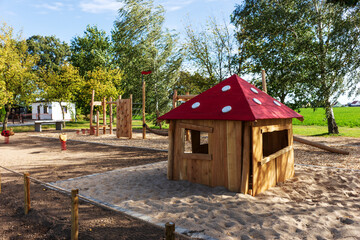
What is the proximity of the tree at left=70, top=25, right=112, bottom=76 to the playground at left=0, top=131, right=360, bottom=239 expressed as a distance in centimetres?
3098

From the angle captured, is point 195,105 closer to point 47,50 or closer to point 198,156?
point 198,156

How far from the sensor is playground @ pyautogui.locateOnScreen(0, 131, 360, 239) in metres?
4.09

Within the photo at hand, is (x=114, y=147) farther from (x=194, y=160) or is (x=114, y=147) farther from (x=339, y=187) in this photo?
(x=339, y=187)

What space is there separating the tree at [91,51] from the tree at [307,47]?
907 inches

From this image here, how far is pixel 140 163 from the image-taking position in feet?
32.4

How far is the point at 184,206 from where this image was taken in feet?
16.4

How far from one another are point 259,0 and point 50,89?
2230 cm

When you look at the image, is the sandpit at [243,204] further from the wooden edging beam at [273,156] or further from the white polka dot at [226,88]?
the white polka dot at [226,88]

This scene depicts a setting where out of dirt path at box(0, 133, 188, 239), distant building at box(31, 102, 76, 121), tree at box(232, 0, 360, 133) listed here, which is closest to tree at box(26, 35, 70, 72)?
distant building at box(31, 102, 76, 121)

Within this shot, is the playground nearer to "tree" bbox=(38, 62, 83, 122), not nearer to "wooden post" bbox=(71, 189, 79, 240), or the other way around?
"wooden post" bbox=(71, 189, 79, 240)

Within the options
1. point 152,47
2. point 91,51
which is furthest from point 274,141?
point 91,51

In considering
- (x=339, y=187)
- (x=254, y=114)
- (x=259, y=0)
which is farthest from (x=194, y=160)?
(x=259, y=0)

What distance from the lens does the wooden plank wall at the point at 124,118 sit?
57.4ft

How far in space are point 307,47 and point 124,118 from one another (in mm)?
13196
